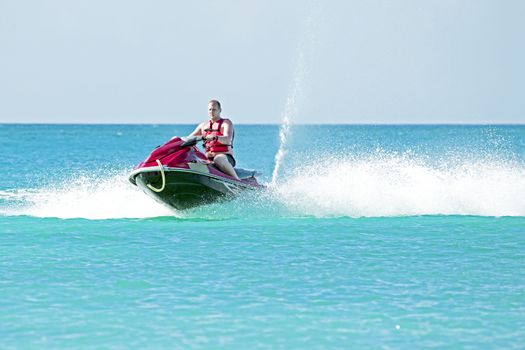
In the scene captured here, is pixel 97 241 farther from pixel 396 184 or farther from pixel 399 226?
pixel 396 184

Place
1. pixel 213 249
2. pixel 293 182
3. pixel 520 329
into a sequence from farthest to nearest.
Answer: pixel 293 182 < pixel 213 249 < pixel 520 329

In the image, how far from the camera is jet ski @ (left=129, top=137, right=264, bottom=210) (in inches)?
477

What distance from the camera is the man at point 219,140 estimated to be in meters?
12.6

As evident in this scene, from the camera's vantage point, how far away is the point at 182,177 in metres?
12.2

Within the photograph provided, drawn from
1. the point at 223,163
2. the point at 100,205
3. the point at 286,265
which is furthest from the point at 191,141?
the point at 286,265

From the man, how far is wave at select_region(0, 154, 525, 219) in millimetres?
551

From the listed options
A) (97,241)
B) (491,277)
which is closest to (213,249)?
(97,241)

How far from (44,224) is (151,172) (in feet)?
5.23

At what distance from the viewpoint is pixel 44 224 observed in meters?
12.5
